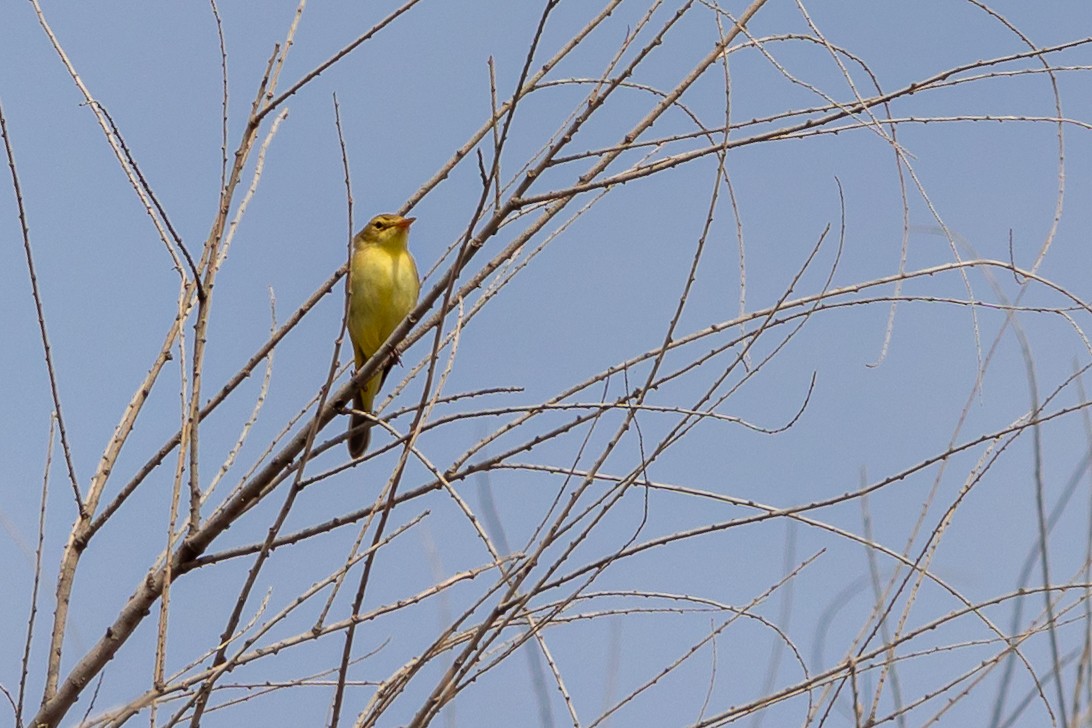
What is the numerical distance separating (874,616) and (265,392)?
1.70m

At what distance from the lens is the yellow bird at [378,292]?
641 cm

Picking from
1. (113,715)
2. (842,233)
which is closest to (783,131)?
(842,233)

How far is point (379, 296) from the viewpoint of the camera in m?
6.46

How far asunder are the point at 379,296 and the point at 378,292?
0.08 ft

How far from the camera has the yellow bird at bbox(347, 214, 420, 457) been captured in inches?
253

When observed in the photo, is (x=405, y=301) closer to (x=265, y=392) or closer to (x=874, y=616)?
(x=265, y=392)

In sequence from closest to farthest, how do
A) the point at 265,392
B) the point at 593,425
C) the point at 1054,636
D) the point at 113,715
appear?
the point at 1054,636, the point at 113,715, the point at 593,425, the point at 265,392

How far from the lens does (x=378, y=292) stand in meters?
6.47

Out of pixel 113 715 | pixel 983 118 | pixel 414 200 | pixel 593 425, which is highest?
pixel 414 200

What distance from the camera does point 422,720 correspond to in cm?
229

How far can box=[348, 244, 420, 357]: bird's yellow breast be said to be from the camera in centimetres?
641

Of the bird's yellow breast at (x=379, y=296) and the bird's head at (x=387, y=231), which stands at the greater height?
the bird's head at (x=387, y=231)

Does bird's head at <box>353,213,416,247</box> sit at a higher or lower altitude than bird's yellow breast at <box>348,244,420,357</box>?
higher

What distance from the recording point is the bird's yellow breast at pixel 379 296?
641 centimetres
